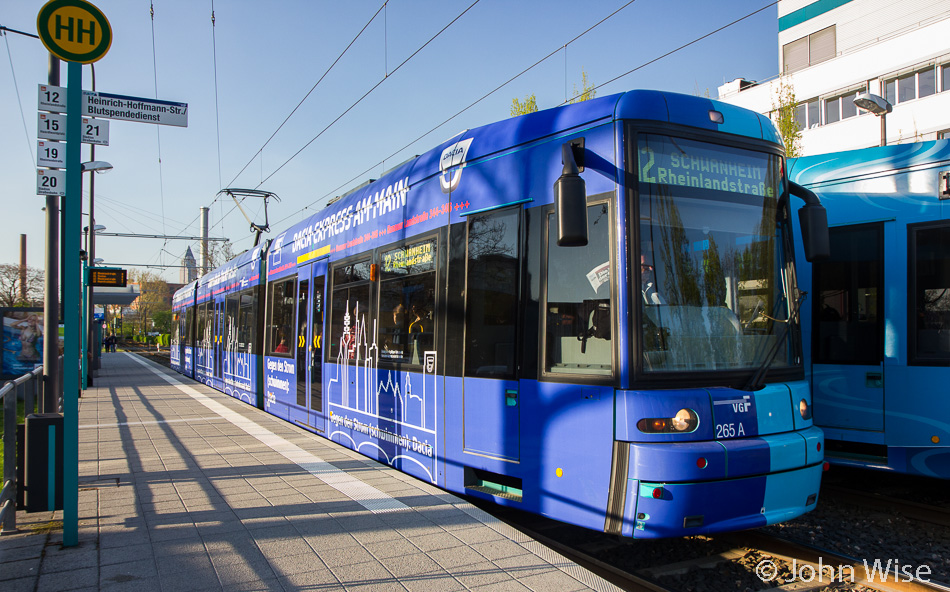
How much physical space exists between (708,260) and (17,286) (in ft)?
148

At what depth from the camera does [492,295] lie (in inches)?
222

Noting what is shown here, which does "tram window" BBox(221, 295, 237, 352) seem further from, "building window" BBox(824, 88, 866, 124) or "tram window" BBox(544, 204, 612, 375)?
"building window" BBox(824, 88, 866, 124)

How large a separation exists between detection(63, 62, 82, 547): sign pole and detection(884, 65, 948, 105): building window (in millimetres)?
30092

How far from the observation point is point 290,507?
5.56 metres

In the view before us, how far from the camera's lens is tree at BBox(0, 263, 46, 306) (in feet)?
123

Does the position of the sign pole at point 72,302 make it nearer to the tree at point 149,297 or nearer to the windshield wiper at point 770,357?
the windshield wiper at point 770,357

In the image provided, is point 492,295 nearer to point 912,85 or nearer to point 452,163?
point 452,163

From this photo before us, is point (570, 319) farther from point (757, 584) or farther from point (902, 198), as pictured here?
point (902, 198)

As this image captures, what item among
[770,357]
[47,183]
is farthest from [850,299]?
[47,183]

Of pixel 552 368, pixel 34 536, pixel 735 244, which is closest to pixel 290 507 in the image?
pixel 34 536

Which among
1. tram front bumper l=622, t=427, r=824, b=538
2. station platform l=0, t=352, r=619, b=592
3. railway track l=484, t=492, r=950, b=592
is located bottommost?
railway track l=484, t=492, r=950, b=592

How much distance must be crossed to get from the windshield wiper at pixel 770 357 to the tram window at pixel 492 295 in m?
1.73

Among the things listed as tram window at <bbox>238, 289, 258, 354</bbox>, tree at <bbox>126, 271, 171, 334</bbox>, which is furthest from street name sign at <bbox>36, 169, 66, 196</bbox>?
tree at <bbox>126, 271, 171, 334</bbox>

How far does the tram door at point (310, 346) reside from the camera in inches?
371
